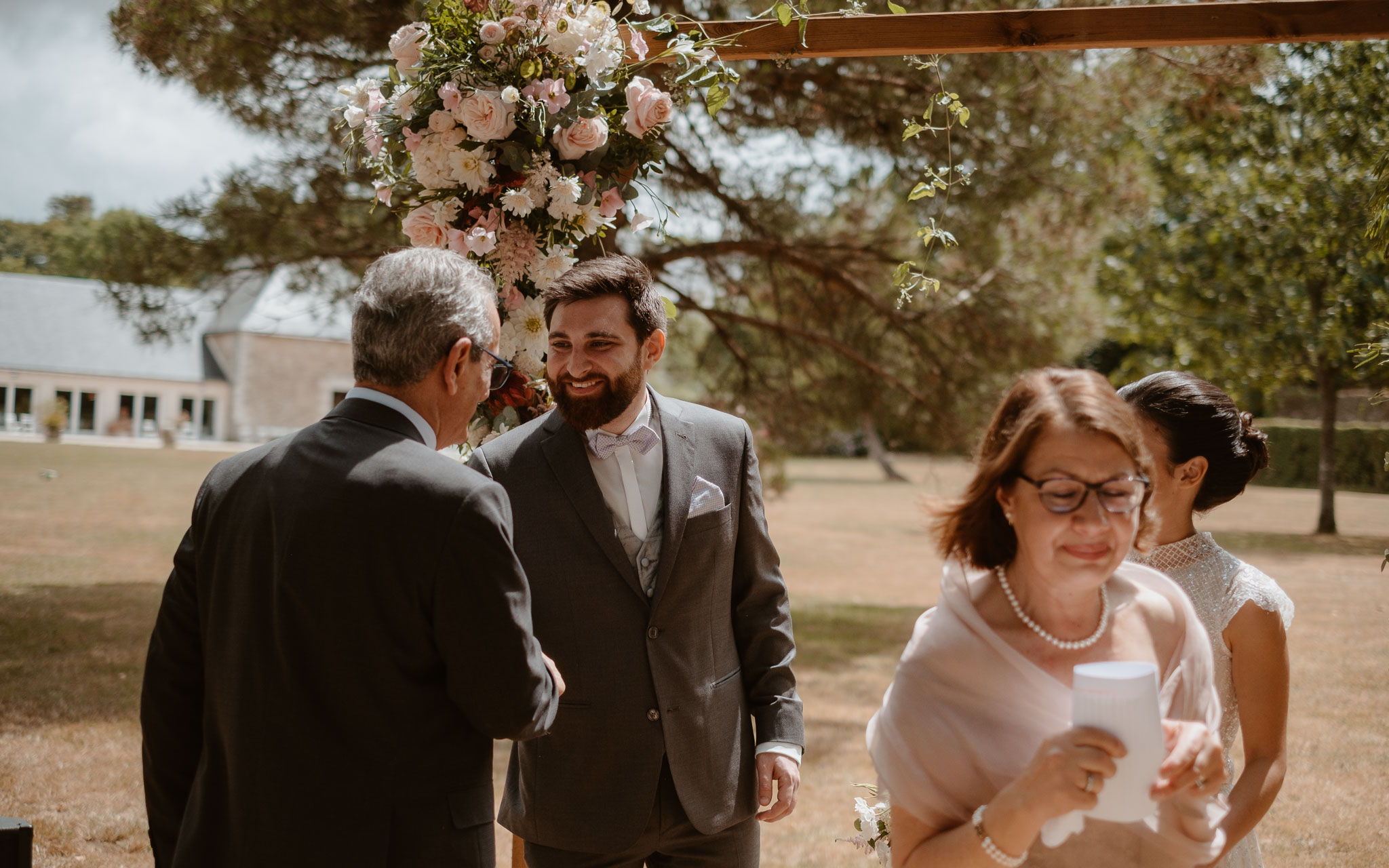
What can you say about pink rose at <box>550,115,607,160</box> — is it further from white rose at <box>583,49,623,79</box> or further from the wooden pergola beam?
the wooden pergola beam

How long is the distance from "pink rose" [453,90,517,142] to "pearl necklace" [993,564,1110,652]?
1.75 m

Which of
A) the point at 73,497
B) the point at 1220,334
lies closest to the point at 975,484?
the point at 1220,334

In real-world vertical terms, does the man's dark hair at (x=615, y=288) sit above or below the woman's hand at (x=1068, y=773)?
above

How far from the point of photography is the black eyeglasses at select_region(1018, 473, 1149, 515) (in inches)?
57.7

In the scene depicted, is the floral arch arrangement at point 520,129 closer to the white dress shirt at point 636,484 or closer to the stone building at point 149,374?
the white dress shirt at point 636,484

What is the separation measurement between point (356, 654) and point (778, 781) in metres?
1.16

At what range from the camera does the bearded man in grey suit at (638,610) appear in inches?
89.5

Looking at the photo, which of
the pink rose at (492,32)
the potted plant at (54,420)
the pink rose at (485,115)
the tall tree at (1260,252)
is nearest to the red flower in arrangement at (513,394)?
the pink rose at (485,115)

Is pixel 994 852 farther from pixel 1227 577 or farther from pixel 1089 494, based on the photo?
pixel 1227 577

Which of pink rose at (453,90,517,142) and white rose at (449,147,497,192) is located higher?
pink rose at (453,90,517,142)

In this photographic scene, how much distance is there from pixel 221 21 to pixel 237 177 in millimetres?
1374

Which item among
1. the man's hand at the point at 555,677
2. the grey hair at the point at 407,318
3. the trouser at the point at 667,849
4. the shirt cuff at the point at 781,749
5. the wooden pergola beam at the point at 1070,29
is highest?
the wooden pergola beam at the point at 1070,29

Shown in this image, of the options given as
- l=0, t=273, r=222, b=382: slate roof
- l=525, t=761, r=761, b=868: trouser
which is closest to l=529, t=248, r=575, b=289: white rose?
l=525, t=761, r=761, b=868: trouser

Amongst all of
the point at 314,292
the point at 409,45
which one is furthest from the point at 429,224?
the point at 314,292
